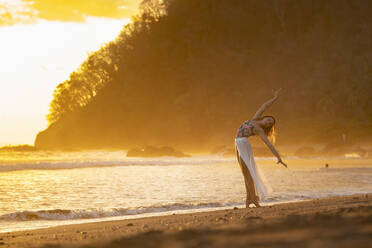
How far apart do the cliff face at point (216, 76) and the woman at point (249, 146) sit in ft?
161

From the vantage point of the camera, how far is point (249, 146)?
9781mm

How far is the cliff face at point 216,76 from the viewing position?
6919cm

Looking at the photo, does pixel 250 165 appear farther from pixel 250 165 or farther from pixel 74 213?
pixel 74 213

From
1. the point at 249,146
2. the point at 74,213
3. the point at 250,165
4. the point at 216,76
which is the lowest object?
the point at 74,213

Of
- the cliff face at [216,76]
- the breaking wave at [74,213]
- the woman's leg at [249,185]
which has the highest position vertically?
the cliff face at [216,76]

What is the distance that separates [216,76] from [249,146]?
231 feet

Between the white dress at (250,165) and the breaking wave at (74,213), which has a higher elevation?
the white dress at (250,165)

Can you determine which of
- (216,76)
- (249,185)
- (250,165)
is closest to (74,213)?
(249,185)

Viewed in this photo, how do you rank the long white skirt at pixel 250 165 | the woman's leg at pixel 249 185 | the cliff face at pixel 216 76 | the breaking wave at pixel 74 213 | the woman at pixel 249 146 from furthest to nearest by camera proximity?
1. the cliff face at pixel 216 76
2. the breaking wave at pixel 74 213
3. the woman's leg at pixel 249 185
4. the long white skirt at pixel 250 165
5. the woman at pixel 249 146

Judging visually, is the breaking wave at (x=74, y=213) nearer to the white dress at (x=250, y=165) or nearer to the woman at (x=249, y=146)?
the woman at (x=249, y=146)

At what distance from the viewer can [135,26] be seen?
91.7m

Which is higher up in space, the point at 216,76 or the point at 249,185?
the point at 216,76

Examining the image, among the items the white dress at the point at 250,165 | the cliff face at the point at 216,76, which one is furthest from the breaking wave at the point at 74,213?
the cliff face at the point at 216,76

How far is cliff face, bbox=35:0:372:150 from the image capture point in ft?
227
